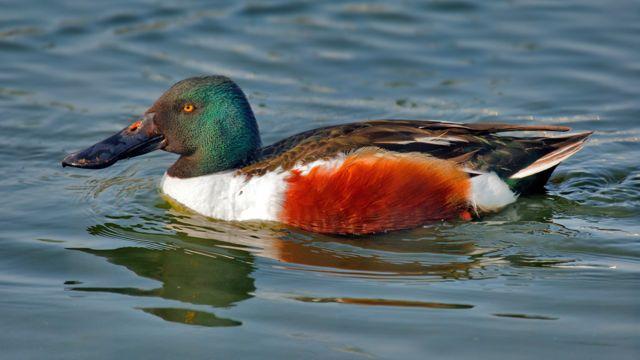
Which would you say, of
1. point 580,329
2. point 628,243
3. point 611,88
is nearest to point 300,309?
point 580,329

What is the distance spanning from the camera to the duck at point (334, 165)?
7.54 meters

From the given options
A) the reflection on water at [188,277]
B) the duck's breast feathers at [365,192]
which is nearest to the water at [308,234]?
the reflection on water at [188,277]

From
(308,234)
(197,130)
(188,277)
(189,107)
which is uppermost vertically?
(189,107)

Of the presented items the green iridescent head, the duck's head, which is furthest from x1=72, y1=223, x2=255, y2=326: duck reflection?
the green iridescent head

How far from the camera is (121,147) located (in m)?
7.96

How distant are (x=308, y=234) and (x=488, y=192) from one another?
1329 millimetres

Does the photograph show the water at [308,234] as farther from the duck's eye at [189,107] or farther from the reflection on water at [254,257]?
the duck's eye at [189,107]

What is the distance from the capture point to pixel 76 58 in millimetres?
11273

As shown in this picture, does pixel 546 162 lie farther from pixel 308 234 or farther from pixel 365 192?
pixel 308 234

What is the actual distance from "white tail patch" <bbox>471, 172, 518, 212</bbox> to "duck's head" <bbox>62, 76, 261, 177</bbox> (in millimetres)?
1619

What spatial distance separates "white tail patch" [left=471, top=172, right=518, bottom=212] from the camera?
25.4ft

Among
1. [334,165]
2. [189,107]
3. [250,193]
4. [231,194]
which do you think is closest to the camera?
[334,165]

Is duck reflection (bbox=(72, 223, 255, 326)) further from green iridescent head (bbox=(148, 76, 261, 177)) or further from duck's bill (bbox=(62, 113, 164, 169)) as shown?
green iridescent head (bbox=(148, 76, 261, 177))

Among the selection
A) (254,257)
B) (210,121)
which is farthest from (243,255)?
(210,121)
